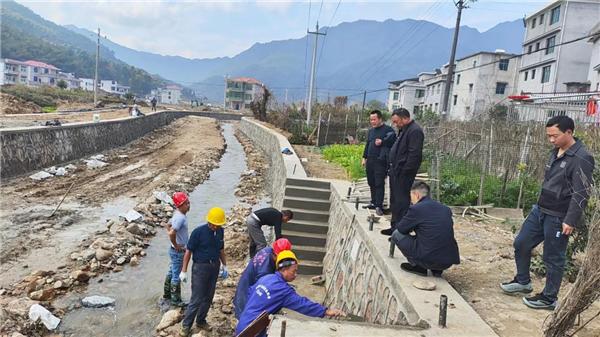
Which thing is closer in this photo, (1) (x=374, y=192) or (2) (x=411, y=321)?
(2) (x=411, y=321)

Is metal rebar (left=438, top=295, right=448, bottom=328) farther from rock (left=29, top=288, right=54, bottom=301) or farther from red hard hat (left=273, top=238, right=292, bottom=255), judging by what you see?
rock (left=29, top=288, right=54, bottom=301)

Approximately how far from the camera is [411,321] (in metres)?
3.64

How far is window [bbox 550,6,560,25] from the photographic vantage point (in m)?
34.7

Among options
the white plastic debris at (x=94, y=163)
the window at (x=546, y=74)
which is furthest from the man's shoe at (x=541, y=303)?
the window at (x=546, y=74)

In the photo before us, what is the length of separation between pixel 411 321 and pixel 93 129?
19.0 m

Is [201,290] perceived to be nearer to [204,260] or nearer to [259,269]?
[204,260]

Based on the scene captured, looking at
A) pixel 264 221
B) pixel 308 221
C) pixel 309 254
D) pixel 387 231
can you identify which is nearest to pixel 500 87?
pixel 308 221

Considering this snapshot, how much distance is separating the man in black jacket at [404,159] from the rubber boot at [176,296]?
3156mm

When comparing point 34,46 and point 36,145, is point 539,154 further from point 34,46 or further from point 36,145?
point 34,46

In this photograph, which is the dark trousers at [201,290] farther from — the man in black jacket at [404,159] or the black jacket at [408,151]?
the black jacket at [408,151]

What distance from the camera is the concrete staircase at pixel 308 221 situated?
8.66m

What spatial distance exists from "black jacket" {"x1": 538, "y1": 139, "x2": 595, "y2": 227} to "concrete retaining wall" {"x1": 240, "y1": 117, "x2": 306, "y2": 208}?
663 cm

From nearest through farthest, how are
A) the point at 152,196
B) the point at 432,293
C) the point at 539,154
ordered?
the point at 432,293, the point at 539,154, the point at 152,196

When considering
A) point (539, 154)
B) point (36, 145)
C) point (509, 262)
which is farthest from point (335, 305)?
point (36, 145)
